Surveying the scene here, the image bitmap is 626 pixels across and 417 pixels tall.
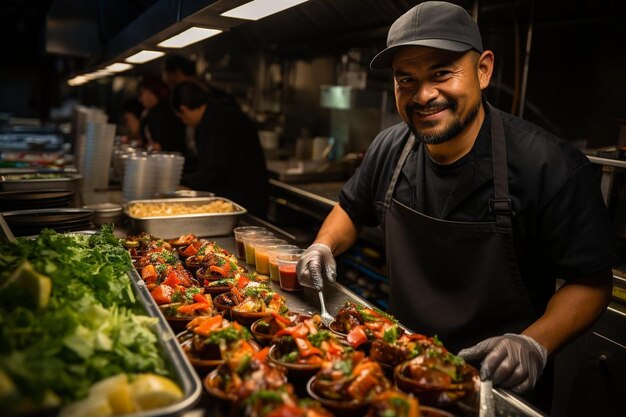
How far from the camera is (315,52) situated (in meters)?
7.66

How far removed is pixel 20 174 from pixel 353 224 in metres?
3.21

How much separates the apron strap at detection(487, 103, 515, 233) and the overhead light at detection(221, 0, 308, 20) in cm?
101

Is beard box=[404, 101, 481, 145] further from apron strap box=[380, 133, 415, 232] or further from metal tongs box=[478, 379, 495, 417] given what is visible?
metal tongs box=[478, 379, 495, 417]

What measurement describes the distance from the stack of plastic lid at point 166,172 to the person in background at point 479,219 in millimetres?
2206

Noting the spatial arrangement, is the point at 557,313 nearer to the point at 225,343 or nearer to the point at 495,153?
the point at 495,153

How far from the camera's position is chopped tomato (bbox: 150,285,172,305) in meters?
2.04

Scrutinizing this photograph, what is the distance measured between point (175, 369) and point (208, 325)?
0.38 metres

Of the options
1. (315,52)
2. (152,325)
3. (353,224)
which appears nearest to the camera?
(152,325)

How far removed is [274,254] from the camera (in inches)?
106

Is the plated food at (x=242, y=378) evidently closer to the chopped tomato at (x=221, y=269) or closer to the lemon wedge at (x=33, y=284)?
the lemon wedge at (x=33, y=284)

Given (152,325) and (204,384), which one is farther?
(152,325)

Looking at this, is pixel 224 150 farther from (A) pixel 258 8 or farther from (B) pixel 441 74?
(B) pixel 441 74

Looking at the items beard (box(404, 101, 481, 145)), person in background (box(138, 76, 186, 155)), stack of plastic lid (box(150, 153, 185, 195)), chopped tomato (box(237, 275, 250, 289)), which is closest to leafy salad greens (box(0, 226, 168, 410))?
chopped tomato (box(237, 275, 250, 289))

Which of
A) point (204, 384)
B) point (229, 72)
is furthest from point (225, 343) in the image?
point (229, 72)
